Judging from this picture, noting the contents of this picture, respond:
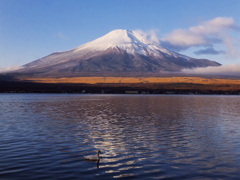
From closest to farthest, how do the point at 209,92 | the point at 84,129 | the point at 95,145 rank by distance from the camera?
the point at 95,145 → the point at 84,129 → the point at 209,92

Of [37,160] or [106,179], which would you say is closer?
[106,179]

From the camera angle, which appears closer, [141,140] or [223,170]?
[223,170]

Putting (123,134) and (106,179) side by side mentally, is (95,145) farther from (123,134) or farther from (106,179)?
(106,179)

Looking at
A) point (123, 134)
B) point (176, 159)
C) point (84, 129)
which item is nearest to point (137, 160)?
point (176, 159)

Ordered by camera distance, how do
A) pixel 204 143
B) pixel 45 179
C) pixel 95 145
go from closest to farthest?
1. pixel 45 179
2. pixel 95 145
3. pixel 204 143

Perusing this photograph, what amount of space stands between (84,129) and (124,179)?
12.1 metres

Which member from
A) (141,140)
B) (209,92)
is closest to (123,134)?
(141,140)

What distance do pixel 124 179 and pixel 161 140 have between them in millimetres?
8130

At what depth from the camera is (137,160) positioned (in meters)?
14.4

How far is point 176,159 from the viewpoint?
14695mm

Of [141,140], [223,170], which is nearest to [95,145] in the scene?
[141,140]

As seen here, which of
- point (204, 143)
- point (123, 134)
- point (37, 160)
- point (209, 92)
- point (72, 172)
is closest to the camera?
point (72, 172)

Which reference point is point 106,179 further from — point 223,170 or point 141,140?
point 141,140

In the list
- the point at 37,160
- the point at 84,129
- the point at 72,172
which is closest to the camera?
the point at 72,172
